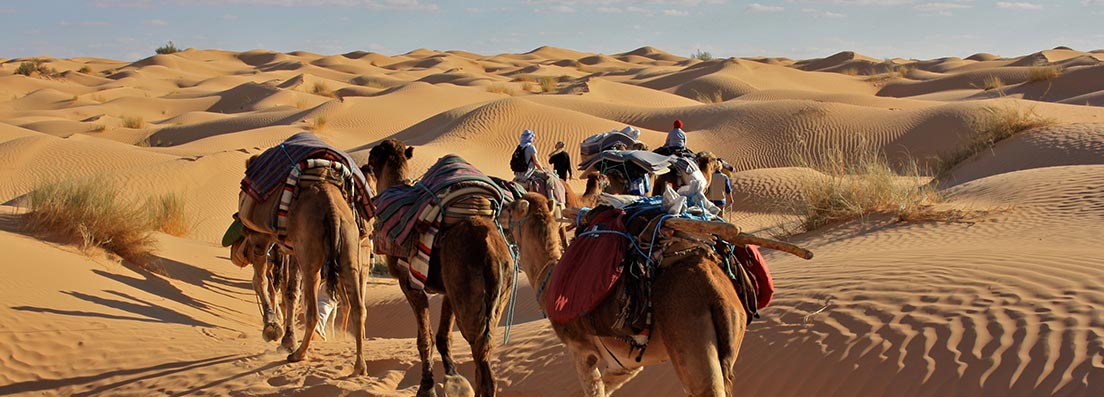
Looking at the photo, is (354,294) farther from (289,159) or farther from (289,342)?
(289,159)

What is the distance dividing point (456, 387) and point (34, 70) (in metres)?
69.6

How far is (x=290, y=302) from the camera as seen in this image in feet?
29.0

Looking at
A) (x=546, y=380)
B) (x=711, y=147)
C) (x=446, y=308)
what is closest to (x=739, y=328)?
(x=446, y=308)

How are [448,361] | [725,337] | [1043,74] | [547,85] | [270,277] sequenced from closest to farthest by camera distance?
1. [725,337]
2. [448,361]
3. [270,277]
4. [1043,74]
5. [547,85]

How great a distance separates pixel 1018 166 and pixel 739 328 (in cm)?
1776

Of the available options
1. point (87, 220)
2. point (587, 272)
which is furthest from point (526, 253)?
point (87, 220)

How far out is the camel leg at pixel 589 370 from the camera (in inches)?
213

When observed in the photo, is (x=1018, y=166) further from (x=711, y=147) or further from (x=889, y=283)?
(x=889, y=283)

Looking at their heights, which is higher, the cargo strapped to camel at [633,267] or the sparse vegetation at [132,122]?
the sparse vegetation at [132,122]

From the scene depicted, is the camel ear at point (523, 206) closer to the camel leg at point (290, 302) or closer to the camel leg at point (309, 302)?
the camel leg at point (309, 302)

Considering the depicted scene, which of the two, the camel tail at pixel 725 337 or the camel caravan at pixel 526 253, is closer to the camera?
the camel tail at pixel 725 337

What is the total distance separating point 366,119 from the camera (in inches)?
1494

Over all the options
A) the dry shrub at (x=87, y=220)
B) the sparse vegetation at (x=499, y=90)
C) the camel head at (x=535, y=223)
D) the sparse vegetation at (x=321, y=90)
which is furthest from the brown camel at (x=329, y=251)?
the sparse vegetation at (x=321, y=90)

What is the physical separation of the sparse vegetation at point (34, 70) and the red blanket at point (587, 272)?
228ft
